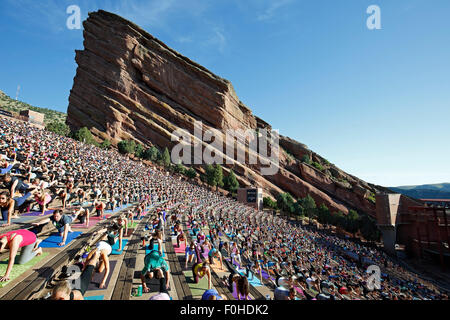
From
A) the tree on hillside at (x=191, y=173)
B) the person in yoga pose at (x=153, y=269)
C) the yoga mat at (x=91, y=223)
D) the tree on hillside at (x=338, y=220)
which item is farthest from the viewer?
the tree on hillside at (x=191, y=173)

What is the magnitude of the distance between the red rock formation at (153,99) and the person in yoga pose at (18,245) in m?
51.3

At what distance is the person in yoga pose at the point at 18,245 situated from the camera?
4430 mm

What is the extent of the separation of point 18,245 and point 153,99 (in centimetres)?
6148

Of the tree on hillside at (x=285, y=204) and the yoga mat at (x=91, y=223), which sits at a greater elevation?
the yoga mat at (x=91, y=223)

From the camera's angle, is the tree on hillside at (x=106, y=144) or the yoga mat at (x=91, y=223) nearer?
the yoga mat at (x=91, y=223)

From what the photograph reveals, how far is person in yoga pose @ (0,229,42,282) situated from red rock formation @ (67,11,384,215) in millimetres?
51276

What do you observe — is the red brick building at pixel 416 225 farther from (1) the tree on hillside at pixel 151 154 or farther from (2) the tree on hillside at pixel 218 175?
(1) the tree on hillside at pixel 151 154

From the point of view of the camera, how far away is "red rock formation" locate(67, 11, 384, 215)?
5719cm

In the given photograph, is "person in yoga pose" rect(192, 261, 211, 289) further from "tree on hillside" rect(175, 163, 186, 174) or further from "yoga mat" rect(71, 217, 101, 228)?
"tree on hillside" rect(175, 163, 186, 174)

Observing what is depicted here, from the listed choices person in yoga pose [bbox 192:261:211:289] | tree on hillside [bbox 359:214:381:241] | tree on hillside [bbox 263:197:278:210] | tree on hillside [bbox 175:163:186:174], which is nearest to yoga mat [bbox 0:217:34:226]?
person in yoga pose [bbox 192:261:211:289]

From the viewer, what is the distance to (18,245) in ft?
15.2

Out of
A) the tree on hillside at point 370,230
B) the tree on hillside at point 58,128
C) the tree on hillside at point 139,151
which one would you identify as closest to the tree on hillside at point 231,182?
the tree on hillside at point 139,151
